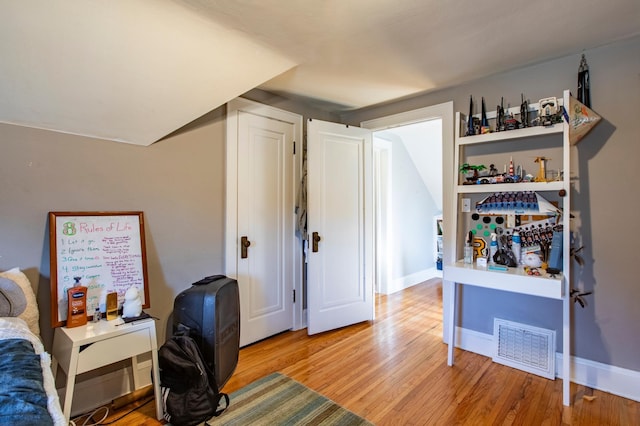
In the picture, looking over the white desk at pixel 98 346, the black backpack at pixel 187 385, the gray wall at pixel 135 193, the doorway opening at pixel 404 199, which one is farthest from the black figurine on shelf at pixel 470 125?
the white desk at pixel 98 346

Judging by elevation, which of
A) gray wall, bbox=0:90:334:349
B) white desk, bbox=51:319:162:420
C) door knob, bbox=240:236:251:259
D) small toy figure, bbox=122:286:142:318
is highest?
gray wall, bbox=0:90:334:349

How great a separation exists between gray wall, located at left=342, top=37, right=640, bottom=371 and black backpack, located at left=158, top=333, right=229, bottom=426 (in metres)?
2.30

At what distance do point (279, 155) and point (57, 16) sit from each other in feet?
6.02

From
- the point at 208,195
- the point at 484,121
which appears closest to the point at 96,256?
the point at 208,195

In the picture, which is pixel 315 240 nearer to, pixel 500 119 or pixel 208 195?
pixel 208 195

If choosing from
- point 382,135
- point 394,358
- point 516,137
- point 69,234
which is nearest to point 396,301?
point 394,358

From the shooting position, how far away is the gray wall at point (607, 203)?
6.43ft

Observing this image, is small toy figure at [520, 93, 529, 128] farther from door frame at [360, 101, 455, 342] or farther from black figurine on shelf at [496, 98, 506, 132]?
door frame at [360, 101, 455, 342]

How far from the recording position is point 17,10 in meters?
1.12

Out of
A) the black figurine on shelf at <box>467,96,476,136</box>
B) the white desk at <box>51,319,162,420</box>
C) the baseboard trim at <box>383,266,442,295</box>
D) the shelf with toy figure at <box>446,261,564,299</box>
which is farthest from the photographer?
the baseboard trim at <box>383,266,442,295</box>

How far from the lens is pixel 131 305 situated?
1829mm

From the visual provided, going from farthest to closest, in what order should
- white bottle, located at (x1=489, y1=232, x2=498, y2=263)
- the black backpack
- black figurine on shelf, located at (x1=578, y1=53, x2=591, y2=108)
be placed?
1. white bottle, located at (x1=489, y1=232, x2=498, y2=263)
2. black figurine on shelf, located at (x1=578, y1=53, x2=591, y2=108)
3. the black backpack

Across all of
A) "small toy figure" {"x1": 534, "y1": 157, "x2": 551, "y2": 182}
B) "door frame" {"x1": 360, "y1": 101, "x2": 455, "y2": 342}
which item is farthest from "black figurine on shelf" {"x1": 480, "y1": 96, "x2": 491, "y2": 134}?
"small toy figure" {"x1": 534, "y1": 157, "x2": 551, "y2": 182}

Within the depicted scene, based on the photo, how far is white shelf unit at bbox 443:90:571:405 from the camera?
1910 mm
